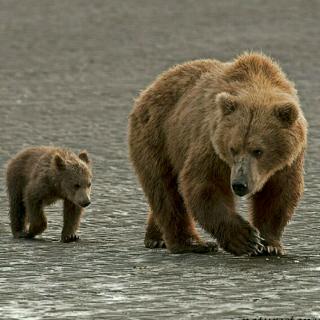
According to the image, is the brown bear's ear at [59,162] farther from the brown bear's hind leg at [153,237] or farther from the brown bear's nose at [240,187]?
the brown bear's nose at [240,187]

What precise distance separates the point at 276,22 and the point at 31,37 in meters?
4.05

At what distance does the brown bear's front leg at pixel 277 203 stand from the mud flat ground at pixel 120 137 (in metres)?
0.16

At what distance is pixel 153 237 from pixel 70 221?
2.06 ft

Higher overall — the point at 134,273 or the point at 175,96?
the point at 175,96

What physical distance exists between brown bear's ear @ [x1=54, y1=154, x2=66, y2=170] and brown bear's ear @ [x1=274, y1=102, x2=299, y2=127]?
2.23 metres

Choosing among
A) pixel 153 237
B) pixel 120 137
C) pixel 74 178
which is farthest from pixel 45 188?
pixel 120 137

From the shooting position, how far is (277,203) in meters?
8.02

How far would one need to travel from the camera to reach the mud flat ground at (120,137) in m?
6.82

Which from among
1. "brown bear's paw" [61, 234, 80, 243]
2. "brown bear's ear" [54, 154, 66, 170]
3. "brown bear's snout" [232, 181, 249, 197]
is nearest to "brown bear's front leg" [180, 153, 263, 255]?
"brown bear's snout" [232, 181, 249, 197]

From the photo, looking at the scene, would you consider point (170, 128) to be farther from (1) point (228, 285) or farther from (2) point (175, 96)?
(1) point (228, 285)

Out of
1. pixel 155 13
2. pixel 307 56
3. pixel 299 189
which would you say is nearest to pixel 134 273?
pixel 299 189

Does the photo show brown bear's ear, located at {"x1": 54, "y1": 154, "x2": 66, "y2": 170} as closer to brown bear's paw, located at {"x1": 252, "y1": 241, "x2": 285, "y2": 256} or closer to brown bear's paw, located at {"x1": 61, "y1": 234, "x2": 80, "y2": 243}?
brown bear's paw, located at {"x1": 61, "y1": 234, "x2": 80, "y2": 243}

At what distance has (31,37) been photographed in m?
19.9

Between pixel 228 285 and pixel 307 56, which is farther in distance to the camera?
pixel 307 56
